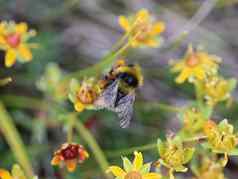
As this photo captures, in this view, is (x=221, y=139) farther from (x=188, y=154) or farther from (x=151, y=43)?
(x=151, y=43)

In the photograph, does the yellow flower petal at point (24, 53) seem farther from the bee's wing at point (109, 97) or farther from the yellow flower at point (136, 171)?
the yellow flower at point (136, 171)

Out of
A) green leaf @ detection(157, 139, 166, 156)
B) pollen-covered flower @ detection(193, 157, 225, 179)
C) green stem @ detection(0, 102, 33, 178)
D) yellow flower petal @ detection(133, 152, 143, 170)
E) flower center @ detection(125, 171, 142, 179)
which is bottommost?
pollen-covered flower @ detection(193, 157, 225, 179)

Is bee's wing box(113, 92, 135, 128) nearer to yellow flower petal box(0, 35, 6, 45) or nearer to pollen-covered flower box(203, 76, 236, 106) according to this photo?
pollen-covered flower box(203, 76, 236, 106)

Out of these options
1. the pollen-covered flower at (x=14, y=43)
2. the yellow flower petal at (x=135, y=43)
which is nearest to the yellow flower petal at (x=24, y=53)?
the pollen-covered flower at (x=14, y=43)

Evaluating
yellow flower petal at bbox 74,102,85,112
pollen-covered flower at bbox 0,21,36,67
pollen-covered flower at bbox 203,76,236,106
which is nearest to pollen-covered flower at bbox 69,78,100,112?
yellow flower petal at bbox 74,102,85,112

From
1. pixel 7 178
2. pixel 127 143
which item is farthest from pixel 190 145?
pixel 127 143

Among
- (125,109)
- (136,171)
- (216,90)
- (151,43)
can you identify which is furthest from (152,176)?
(151,43)

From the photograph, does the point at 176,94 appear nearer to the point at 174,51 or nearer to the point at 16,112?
the point at 174,51
